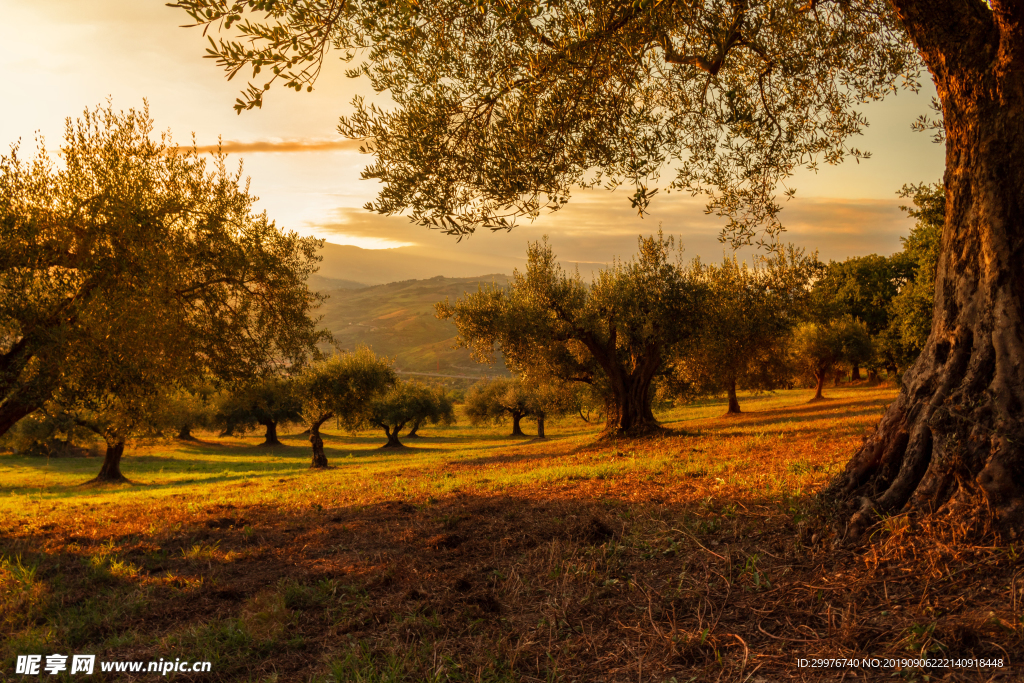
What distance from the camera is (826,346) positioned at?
185 ft

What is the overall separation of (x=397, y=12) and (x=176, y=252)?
10.4 meters

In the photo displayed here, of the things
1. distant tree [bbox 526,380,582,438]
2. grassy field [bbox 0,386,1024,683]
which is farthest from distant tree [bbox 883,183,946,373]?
grassy field [bbox 0,386,1024,683]

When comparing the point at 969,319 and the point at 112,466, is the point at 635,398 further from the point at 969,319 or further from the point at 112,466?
the point at 112,466

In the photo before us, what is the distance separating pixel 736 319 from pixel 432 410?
49724 millimetres

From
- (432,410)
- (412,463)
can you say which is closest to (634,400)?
(412,463)

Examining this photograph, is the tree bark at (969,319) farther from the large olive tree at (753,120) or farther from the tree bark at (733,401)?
the tree bark at (733,401)

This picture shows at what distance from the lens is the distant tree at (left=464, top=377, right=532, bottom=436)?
72312mm

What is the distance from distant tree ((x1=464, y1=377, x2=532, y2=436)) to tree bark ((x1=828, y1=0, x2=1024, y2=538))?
65.5m

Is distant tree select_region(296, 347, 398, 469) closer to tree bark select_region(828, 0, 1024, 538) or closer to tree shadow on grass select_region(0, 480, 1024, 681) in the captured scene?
tree shadow on grass select_region(0, 480, 1024, 681)

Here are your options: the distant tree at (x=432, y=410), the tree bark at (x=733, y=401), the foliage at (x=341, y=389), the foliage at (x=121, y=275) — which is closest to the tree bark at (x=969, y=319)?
the foliage at (x=121, y=275)

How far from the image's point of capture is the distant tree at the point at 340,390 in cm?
4299

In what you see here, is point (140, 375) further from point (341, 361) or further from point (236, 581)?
point (341, 361)

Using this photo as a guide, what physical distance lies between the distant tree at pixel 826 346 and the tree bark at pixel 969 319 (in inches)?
2139

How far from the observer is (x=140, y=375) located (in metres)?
12.9
